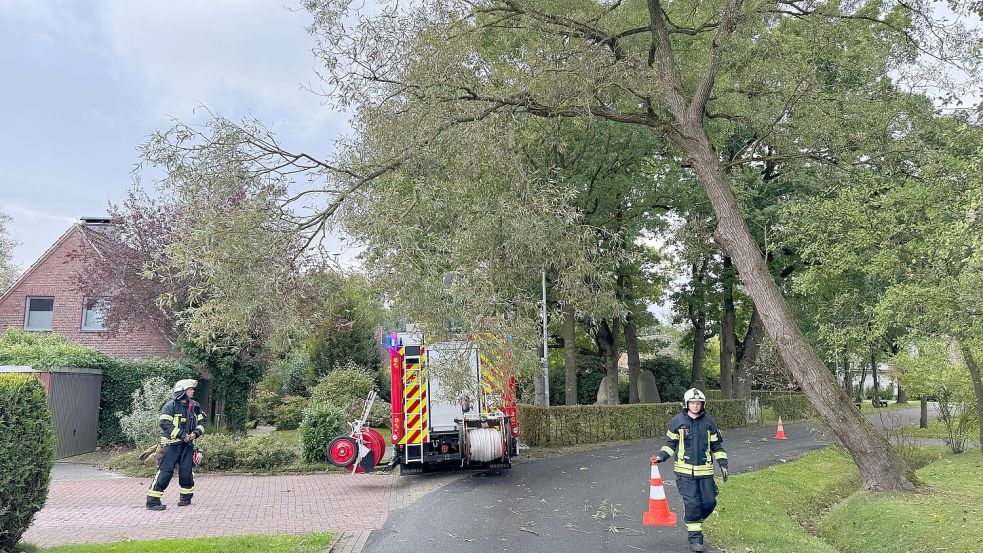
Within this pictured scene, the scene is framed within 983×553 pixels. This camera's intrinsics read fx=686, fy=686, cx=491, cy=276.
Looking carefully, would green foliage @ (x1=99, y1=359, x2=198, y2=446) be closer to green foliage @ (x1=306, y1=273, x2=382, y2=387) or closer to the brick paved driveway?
the brick paved driveway

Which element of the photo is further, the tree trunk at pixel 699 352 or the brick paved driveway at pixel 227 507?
the tree trunk at pixel 699 352

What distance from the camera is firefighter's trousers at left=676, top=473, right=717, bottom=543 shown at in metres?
7.27

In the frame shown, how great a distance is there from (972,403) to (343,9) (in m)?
17.4

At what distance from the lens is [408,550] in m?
7.29

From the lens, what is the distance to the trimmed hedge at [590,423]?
743 inches

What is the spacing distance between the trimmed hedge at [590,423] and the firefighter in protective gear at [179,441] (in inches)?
402

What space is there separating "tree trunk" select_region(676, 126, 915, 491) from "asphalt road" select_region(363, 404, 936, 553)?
8.03 feet

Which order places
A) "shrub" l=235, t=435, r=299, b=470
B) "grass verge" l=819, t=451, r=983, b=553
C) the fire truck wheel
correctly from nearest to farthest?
"grass verge" l=819, t=451, r=983, b=553 < the fire truck wheel < "shrub" l=235, t=435, r=299, b=470

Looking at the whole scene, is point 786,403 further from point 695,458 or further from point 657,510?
point 695,458

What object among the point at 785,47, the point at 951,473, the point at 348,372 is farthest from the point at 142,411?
the point at 951,473

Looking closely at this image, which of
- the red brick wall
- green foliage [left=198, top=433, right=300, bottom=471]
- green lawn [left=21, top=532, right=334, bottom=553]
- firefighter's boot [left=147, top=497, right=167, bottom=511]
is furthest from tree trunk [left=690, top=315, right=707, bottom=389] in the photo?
green lawn [left=21, top=532, right=334, bottom=553]

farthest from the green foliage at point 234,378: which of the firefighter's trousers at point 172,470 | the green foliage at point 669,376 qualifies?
the green foliage at point 669,376

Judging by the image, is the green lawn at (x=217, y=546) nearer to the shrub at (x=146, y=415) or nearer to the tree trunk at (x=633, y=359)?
the shrub at (x=146, y=415)

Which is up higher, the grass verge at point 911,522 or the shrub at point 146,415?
the shrub at point 146,415
